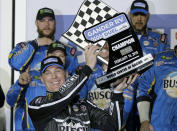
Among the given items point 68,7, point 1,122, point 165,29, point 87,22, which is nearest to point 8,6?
point 68,7

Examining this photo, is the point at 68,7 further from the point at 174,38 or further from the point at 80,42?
the point at 174,38

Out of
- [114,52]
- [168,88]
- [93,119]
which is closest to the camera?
[114,52]

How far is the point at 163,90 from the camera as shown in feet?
8.16

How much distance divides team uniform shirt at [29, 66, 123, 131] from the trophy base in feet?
0.36

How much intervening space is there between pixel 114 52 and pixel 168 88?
86cm

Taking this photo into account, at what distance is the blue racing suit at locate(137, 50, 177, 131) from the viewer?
2.47 metres

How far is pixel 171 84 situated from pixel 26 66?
115 centimetres

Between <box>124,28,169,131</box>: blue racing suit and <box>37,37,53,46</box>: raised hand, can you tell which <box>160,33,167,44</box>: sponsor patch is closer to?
<box>124,28,169,131</box>: blue racing suit

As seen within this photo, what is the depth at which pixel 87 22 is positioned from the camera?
8.79ft

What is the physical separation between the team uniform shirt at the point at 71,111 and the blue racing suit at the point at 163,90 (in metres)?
0.64

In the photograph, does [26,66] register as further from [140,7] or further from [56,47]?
[140,7]

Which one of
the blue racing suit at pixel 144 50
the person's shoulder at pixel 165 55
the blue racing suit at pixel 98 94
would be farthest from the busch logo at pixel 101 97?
the person's shoulder at pixel 165 55

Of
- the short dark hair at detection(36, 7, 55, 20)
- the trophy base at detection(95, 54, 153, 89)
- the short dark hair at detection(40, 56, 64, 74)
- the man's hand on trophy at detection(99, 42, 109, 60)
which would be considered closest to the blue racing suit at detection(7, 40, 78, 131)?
the short dark hair at detection(36, 7, 55, 20)

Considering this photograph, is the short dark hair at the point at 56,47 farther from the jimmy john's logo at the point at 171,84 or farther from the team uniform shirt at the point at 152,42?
the jimmy john's logo at the point at 171,84
